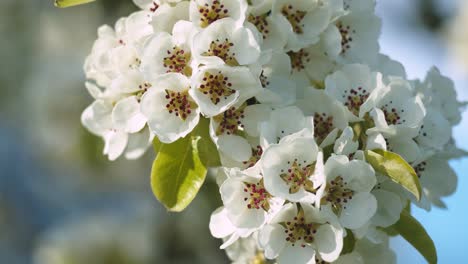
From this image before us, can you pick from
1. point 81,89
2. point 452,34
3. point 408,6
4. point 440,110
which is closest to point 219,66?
point 440,110

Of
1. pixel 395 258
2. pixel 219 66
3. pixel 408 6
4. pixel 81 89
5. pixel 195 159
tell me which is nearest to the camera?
pixel 219 66

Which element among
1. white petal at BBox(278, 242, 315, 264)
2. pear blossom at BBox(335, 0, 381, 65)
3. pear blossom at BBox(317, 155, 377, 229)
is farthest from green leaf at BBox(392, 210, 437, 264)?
pear blossom at BBox(335, 0, 381, 65)

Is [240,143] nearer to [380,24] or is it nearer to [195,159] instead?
[195,159]

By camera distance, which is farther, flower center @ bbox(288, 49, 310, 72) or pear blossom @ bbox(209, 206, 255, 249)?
flower center @ bbox(288, 49, 310, 72)

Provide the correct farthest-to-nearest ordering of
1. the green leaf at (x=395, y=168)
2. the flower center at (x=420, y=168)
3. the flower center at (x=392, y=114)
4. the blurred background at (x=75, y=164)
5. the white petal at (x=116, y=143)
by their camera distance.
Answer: the blurred background at (x=75, y=164) → the white petal at (x=116, y=143) → the flower center at (x=420, y=168) → the flower center at (x=392, y=114) → the green leaf at (x=395, y=168)

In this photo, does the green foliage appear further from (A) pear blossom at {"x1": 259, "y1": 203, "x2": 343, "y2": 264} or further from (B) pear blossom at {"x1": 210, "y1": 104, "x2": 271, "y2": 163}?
(A) pear blossom at {"x1": 259, "y1": 203, "x2": 343, "y2": 264}

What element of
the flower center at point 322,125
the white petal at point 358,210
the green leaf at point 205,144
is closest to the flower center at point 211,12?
the green leaf at point 205,144

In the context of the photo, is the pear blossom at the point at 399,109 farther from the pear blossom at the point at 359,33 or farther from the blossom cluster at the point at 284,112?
the pear blossom at the point at 359,33
